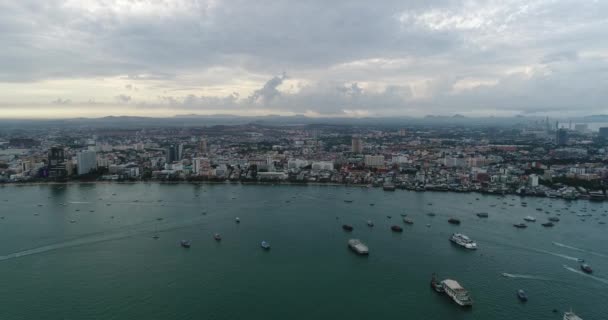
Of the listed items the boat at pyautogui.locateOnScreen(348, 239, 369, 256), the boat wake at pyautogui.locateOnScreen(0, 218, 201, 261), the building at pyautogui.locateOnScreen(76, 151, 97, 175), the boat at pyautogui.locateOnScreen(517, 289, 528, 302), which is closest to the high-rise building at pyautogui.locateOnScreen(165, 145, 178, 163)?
the building at pyautogui.locateOnScreen(76, 151, 97, 175)

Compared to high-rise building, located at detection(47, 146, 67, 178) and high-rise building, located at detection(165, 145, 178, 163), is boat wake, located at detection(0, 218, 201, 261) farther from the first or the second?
high-rise building, located at detection(165, 145, 178, 163)

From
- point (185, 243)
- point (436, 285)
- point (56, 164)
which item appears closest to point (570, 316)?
point (436, 285)

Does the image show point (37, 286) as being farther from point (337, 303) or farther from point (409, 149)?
point (409, 149)

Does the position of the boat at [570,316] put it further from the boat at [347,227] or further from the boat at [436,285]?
the boat at [347,227]

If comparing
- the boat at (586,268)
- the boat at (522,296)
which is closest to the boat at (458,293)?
the boat at (522,296)

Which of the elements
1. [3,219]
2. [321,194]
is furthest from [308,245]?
[3,219]
